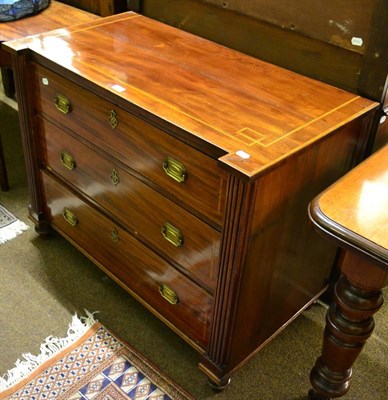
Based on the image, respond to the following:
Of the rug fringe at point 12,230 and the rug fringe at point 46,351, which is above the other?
the rug fringe at point 12,230

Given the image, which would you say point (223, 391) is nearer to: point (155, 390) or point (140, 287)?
point (155, 390)

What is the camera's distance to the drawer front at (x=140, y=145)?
1239 millimetres

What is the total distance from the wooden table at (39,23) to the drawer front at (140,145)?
381 mm

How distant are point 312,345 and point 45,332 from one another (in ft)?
2.72

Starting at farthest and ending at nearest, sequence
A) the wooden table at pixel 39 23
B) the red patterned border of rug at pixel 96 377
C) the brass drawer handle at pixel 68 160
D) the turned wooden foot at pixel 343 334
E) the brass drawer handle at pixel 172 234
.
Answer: the wooden table at pixel 39 23 → the brass drawer handle at pixel 68 160 → the red patterned border of rug at pixel 96 377 → the brass drawer handle at pixel 172 234 → the turned wooden foot at pixel 343 334

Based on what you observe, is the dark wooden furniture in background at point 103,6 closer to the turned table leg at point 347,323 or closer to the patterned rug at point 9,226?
the patterned rug at point 9,226

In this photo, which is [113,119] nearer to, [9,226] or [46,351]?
[46,351]

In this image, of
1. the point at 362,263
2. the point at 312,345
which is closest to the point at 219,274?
the point at 362,263

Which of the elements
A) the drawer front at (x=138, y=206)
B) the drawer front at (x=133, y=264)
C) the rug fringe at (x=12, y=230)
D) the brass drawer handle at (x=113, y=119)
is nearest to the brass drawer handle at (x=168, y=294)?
the drawer front at (x=133, y=264)

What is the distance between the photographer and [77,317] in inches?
67.9

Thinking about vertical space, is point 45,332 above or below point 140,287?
below

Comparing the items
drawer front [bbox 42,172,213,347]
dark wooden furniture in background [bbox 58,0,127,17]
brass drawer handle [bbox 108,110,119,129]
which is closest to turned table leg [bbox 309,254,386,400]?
drawer front [bbox 42,172,213,347]

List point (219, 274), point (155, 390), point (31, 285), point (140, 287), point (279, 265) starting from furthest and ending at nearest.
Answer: point (31, 285), point (140, 287), point (155, 390), point (279, 265), point (219, 274)

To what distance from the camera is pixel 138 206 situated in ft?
4.91
